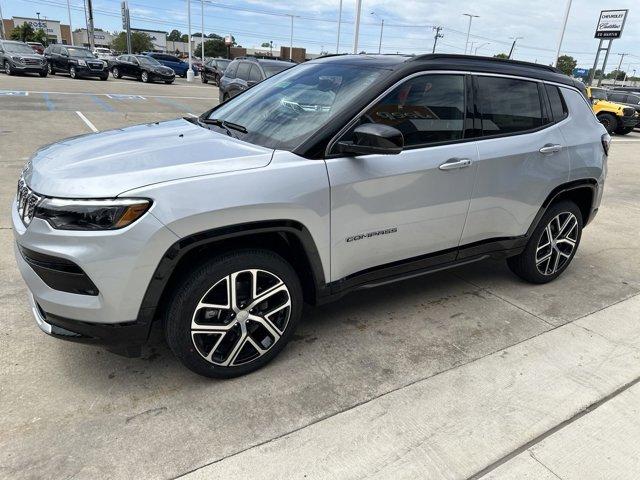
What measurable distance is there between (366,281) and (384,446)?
41.8 inches

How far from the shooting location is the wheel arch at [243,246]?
233 cm

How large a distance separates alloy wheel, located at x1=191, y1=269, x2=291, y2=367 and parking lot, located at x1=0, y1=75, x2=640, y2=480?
20 centimetres

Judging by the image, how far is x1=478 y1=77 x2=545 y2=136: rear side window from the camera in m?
3.40

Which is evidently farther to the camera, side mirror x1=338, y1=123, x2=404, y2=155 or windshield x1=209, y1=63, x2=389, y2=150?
windshield x1=209, y1=63, x2=389, y2=150

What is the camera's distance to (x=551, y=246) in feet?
13.6

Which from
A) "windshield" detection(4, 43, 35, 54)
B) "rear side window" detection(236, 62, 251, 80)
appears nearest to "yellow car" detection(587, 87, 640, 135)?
"rear side window" detection(236, 62, 251, 80)

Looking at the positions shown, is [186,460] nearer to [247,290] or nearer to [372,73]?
[247,290]

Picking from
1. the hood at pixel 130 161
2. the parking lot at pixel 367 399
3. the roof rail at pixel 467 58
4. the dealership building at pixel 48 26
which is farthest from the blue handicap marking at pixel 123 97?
the dealership building at pixel 48 26

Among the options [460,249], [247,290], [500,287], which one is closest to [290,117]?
[247,290]

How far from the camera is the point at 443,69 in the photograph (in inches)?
125

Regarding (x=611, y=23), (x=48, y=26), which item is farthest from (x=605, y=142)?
(x=48, y=26)

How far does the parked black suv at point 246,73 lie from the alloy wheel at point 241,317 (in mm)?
10099

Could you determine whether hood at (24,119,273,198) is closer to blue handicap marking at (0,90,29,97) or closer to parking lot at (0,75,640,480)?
parking lot at (0,75,640,480)

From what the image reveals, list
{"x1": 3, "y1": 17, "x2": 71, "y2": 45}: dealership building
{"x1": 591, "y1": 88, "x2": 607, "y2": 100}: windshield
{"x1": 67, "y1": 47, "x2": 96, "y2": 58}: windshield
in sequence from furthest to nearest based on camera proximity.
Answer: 1. {"x1": 3, "y1": 17, "x2": 71, "y2": 45}: dealership building
2. {"x1": 67, "y1": 47, "x2": 96, "y2": 58}: windshield
3. {"x1": 591, "y1": 88, "x2": 607, "y2": 100}: windshield
